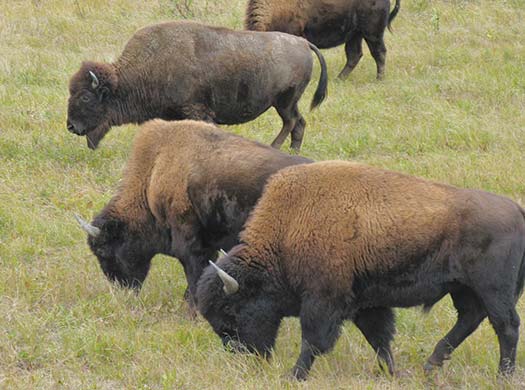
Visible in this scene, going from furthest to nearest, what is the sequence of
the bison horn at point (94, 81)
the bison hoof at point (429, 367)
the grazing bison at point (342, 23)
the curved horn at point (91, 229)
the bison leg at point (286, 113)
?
the grazing bison at point (342, 23), the bison leg at point (286, 113), the bison horn at point (94, 81), the curved horn at point (91, 229), the bison hoof at point (429, 367)

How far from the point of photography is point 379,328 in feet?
21.2

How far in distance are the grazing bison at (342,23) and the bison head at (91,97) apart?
12.1 ft

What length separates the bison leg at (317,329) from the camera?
601 cm

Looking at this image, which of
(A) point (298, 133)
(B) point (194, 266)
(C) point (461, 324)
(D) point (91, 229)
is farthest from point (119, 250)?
(A) point (298, 133)

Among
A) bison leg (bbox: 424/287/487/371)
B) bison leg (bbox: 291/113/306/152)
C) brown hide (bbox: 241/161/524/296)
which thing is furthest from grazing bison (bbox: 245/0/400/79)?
bison leg (bbox: 424/287/487/371)

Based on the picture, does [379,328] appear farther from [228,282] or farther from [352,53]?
[352,53]

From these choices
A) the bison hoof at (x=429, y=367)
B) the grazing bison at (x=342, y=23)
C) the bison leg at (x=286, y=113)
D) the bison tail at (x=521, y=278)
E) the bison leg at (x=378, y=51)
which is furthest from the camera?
the bison leg at (x=378, y=51)

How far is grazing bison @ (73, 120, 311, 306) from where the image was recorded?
7023mm

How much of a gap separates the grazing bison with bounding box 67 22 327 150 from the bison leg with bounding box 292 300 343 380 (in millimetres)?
4403

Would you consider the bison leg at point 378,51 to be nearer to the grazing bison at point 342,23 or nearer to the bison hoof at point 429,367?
the grazing bison at point 342,23

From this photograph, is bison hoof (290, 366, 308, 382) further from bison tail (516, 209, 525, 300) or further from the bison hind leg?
bison tail (516, 209, 525, 300)

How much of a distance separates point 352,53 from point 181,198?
25.4ft

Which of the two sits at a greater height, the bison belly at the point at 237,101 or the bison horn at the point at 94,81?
the bison horn at the point at 94,81

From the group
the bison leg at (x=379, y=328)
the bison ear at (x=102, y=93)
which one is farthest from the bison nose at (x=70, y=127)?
the bison leg at (x=379, y=328)
